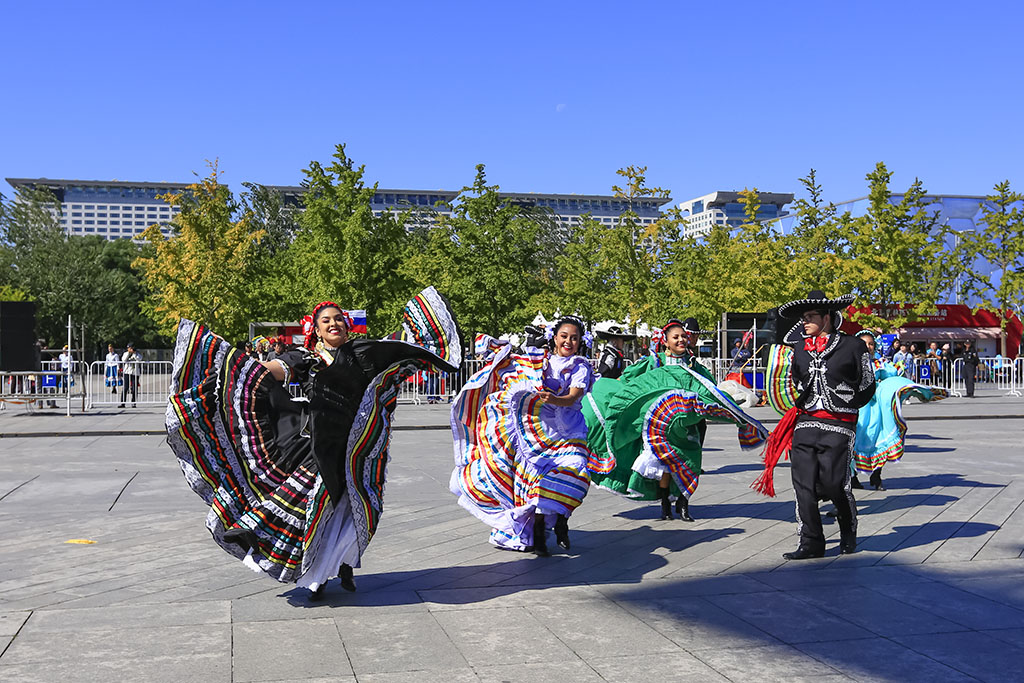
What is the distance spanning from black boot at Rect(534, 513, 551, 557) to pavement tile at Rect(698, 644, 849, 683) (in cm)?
237

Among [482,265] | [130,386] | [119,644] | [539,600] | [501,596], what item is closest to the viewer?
[119,644]

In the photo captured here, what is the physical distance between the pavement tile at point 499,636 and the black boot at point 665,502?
126 inches

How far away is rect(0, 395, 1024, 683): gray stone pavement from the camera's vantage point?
4.57 m

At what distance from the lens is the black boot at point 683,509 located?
336 inches

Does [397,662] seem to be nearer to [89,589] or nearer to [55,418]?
[89,589]

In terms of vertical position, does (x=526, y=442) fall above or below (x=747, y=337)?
below

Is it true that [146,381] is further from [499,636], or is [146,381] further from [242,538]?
[499,636]

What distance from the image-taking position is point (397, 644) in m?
4.89

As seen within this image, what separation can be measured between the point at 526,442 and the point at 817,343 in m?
2.18

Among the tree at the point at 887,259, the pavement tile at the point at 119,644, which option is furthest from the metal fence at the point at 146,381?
the pavement tile at the point at 119,644

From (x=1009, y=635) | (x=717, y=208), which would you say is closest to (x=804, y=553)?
(x=1009, y=635)

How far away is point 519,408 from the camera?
282 inches

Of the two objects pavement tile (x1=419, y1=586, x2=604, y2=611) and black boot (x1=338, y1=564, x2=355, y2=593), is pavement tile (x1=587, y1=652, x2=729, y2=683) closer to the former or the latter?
pavement tile (x1=419, y1=586, x2=604, y2=611)

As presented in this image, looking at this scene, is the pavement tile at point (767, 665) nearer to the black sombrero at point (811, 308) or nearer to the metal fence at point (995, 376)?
the black sombrero at point (811, 308)
